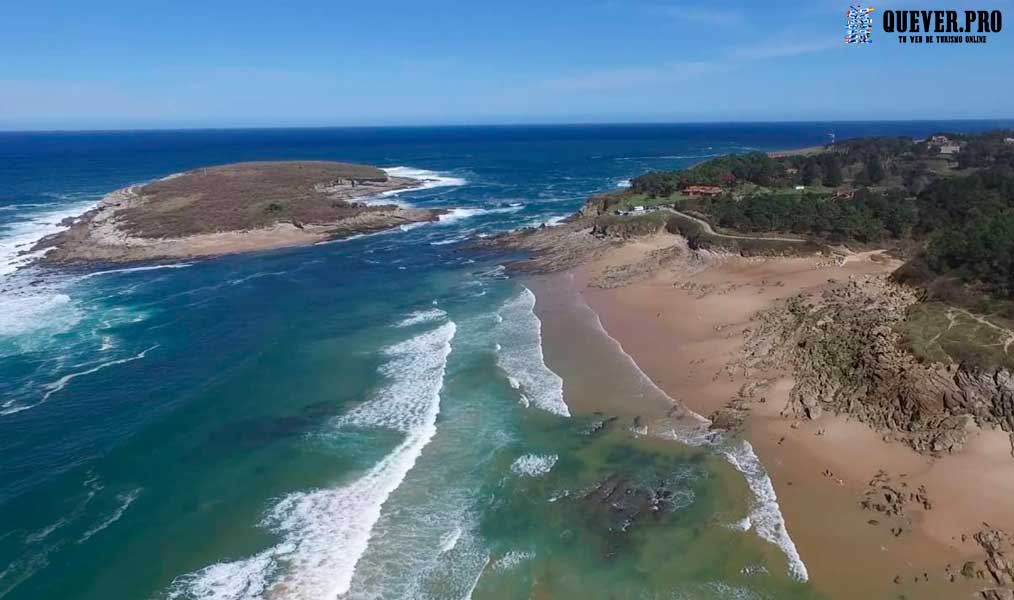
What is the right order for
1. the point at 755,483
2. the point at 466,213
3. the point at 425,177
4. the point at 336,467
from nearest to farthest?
the point at 755,483
the point at 336,467
the point at 466,213
the point at 425,177

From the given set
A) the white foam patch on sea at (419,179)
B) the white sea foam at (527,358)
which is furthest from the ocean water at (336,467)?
the white foam patch on sea at (419,179)

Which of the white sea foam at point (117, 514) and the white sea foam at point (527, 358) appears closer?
the white sea foam at point (117, 514)

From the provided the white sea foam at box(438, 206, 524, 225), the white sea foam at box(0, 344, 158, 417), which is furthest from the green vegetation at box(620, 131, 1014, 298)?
the white sea foam at box(0, 344, 158, 417)

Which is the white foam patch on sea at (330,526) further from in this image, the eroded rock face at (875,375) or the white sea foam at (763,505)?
the eroded rock face at (875,375)

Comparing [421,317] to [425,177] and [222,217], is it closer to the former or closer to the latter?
[222,217]

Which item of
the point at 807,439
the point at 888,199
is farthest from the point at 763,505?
the point at 888,199

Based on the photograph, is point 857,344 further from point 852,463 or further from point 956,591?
point 956,591
